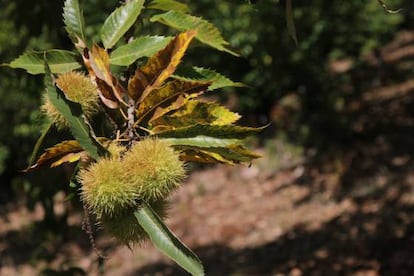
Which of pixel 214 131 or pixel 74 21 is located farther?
pixel 74 21

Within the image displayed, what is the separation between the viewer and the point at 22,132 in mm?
5242

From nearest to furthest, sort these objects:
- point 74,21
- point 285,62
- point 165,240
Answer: point 165,240, point 74,21, point 285,62

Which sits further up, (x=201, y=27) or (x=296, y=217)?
(x=201, y=27)

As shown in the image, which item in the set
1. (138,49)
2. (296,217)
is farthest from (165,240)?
(296,217)

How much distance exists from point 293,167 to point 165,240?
5.15 metres

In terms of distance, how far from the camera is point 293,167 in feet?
20.1

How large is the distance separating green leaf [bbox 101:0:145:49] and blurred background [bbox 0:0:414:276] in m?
2.76

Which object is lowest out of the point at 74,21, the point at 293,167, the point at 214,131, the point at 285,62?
the point at 293,167

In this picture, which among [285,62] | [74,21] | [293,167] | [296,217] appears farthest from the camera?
[285,62]

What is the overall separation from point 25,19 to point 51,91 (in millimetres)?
1264

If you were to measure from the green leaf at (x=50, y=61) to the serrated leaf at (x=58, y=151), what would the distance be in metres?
0.19

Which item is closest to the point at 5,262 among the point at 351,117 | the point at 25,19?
the point at 351,117

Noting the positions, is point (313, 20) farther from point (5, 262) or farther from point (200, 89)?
point (200, 89)

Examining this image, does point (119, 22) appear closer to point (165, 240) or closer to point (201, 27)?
point (201, 27)
